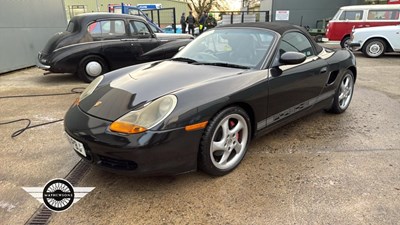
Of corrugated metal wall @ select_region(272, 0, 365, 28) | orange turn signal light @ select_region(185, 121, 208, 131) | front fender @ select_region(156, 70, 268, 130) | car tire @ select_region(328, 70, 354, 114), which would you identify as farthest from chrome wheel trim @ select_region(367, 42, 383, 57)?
corrugated metal wall @ select_region(272, 0, 365, 28)

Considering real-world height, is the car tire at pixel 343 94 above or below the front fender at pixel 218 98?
below

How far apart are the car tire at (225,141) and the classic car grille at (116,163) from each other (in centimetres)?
56

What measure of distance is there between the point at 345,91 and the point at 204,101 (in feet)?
9.34

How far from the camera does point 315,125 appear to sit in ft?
12.8

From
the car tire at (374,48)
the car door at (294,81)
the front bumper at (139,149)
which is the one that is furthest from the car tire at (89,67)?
the car tire at (374,48)

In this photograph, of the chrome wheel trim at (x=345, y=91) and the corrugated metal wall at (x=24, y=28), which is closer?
the chrome wheel trim at (x=345, y=91)

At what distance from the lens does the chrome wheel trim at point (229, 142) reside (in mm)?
2578

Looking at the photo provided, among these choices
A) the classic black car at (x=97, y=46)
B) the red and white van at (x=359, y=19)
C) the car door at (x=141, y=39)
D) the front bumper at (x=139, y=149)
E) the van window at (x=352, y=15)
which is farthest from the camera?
the van window at (x=352, y=15)

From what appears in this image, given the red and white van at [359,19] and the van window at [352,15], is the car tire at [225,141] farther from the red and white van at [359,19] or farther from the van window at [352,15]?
the van window at [352,15]

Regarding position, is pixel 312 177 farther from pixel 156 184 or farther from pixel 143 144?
pixel 143 144

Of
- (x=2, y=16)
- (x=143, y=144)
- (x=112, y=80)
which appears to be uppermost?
(x=2, y=16)

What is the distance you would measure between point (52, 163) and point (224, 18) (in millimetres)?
18828

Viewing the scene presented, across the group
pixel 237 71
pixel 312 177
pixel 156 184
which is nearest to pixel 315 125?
pixel 312 177

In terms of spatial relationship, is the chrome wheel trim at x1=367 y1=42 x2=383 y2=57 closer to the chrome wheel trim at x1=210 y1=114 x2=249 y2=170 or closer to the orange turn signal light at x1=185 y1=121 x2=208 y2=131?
the chrome wheel trim at x1=210 y1=114 x2=249 y2=170
